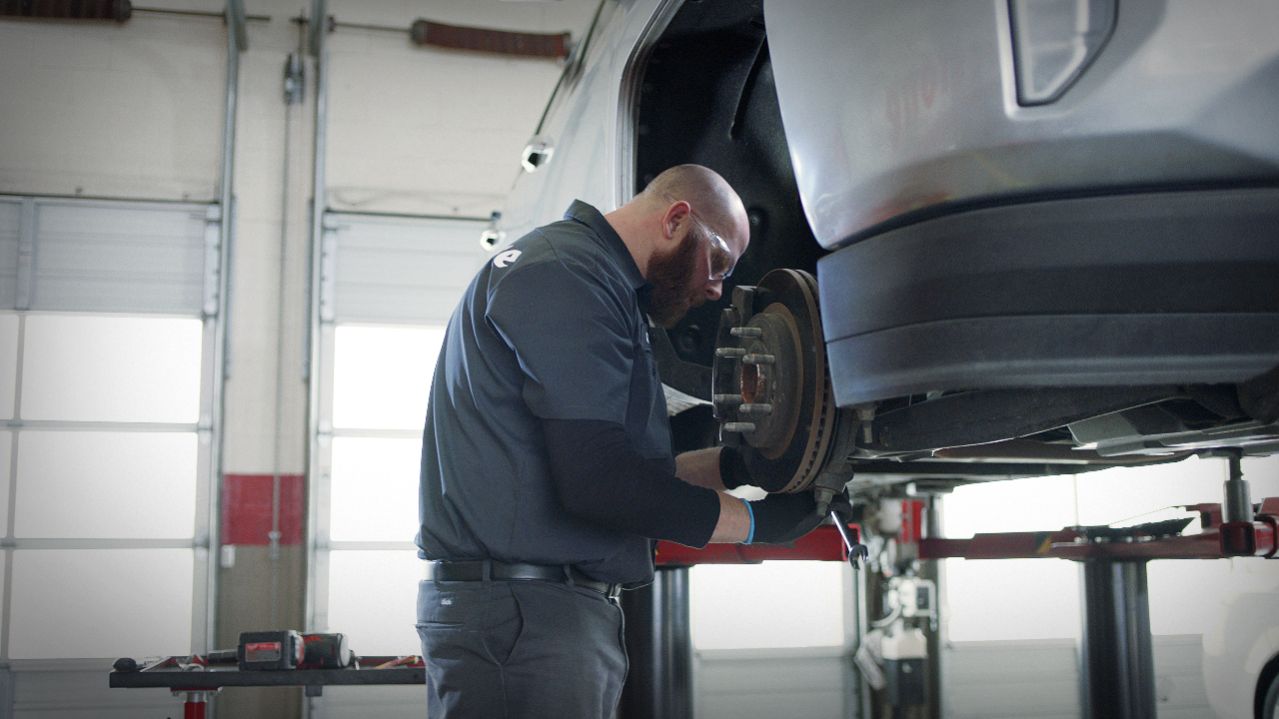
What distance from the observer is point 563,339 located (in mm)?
1486

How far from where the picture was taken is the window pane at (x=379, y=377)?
6.38 metres

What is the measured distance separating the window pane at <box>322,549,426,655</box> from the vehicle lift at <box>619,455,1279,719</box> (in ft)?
11.3

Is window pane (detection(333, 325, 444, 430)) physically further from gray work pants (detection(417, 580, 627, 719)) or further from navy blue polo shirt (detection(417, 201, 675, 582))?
gray work pants (detection(417, 580, 627, 719))

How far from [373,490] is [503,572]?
16.4 ft

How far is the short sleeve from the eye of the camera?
147 centimetres

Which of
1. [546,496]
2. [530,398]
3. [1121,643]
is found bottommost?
[1121,643]

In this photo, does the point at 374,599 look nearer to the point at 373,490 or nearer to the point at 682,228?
the point at 373,490

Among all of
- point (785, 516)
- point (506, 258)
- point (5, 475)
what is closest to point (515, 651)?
point (785, 516)

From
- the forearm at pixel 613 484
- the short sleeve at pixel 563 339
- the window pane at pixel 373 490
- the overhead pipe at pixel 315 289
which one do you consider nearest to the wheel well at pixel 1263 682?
the forearm at pixel 613 484

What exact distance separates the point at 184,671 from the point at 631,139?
2.26 m

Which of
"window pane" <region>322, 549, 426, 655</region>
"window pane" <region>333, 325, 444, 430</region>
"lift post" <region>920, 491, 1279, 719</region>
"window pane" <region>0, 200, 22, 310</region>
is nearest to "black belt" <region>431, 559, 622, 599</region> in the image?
"lift post" <region>920, 491, 1279, 719</region>

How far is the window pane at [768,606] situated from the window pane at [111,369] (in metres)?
3.23

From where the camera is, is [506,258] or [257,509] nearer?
[506,258]

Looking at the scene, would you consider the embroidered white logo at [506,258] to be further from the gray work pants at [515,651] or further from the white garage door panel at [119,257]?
the white garage door panel at [119,257]
